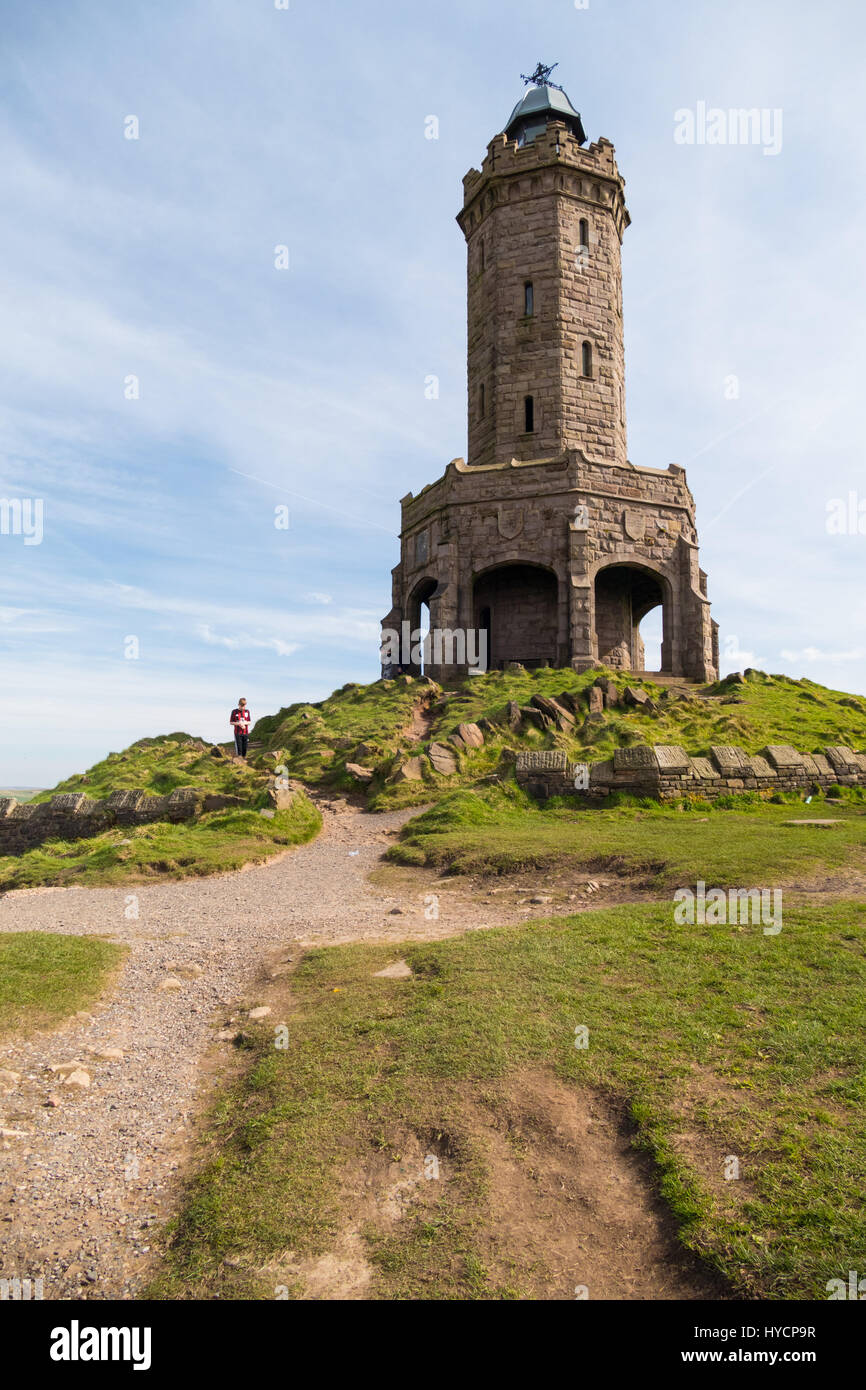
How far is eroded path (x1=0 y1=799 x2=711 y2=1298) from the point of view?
385cm

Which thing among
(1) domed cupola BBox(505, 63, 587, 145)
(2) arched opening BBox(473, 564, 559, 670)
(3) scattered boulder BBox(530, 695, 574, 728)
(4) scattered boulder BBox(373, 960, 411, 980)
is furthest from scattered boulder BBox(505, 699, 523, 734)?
(1) domed cupola BBox(505, 63, 587, 145)

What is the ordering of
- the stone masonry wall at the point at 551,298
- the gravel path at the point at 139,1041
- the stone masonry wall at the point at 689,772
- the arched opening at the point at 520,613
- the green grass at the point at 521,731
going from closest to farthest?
the gravel path at the point at 139,1041, the stone masonry wall at the point at 689,772, the green grass at the point at 521,731, the arched opening at the point at 520,613, the stone masonry wall at the point at 551,298

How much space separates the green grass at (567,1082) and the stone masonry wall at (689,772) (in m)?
7.55

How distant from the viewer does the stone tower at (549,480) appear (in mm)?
25312

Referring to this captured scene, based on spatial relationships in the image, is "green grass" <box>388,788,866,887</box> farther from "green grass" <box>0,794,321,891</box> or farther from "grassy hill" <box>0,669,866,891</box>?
"green grass" <box>0,794,321,891</box>

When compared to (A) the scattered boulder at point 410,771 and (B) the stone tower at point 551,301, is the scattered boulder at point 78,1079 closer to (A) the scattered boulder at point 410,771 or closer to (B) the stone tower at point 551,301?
(A) the scattered boulder at point 410,771

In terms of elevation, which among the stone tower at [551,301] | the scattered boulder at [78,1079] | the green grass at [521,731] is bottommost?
the scattered boulder at [78,1079]

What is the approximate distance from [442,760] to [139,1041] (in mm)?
11936

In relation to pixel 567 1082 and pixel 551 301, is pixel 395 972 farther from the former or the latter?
pixel 551 301

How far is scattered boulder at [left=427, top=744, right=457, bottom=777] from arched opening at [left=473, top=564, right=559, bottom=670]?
33.3 ft

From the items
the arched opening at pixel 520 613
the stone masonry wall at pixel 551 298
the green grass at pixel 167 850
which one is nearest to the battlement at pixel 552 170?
the stone masonry wall at pixel 551 298

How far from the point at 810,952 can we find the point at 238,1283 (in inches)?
200

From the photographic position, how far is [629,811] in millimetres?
14203

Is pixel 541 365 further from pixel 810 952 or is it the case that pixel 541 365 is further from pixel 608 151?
pixel 810 952
